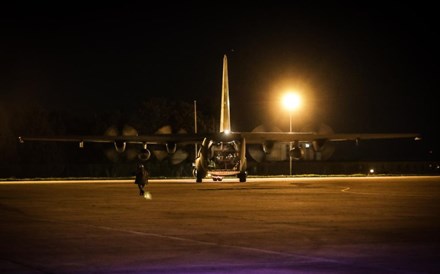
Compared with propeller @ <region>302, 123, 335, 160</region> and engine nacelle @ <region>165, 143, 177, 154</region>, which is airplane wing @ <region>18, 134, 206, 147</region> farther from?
propeller @ <region>302, 123, 335, 160</region>

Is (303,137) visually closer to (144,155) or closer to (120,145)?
(144,155)

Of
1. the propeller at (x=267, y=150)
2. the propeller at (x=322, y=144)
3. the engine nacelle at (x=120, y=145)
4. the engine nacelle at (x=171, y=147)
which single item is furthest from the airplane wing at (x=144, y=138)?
the propeller at (x=322, y=144)

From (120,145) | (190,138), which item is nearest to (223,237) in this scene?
(190,138)

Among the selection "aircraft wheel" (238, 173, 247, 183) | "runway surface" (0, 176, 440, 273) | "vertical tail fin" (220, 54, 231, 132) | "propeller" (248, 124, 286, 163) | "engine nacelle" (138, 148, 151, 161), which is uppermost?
"vertical tail fin" (220, 54, 231, 132)

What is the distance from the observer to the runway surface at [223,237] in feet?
42.9

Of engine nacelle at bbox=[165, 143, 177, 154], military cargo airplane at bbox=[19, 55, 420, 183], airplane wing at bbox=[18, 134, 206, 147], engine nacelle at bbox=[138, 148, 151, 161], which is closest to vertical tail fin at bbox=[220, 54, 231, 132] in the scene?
military cargo airplane at bbox=[19, 55, 420, 183]

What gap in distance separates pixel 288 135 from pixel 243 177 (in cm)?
462

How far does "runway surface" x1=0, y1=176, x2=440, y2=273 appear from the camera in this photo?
13.1m

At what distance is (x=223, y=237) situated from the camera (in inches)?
682

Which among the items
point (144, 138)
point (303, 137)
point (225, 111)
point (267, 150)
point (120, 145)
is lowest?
point (267, 150)

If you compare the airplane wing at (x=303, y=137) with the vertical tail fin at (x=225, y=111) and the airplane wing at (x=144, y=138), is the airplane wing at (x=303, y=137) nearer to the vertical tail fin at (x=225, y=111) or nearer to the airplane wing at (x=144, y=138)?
the vertical tail fin at (x=225, y=111)

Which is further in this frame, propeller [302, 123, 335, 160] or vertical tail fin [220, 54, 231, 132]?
vertical tail fin [220, 54, 231, 132]

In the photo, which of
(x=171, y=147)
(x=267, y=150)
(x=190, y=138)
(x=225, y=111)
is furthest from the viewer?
(x=225, y=111)

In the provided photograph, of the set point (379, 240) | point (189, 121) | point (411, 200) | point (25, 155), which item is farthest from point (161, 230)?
point (189, 121)
